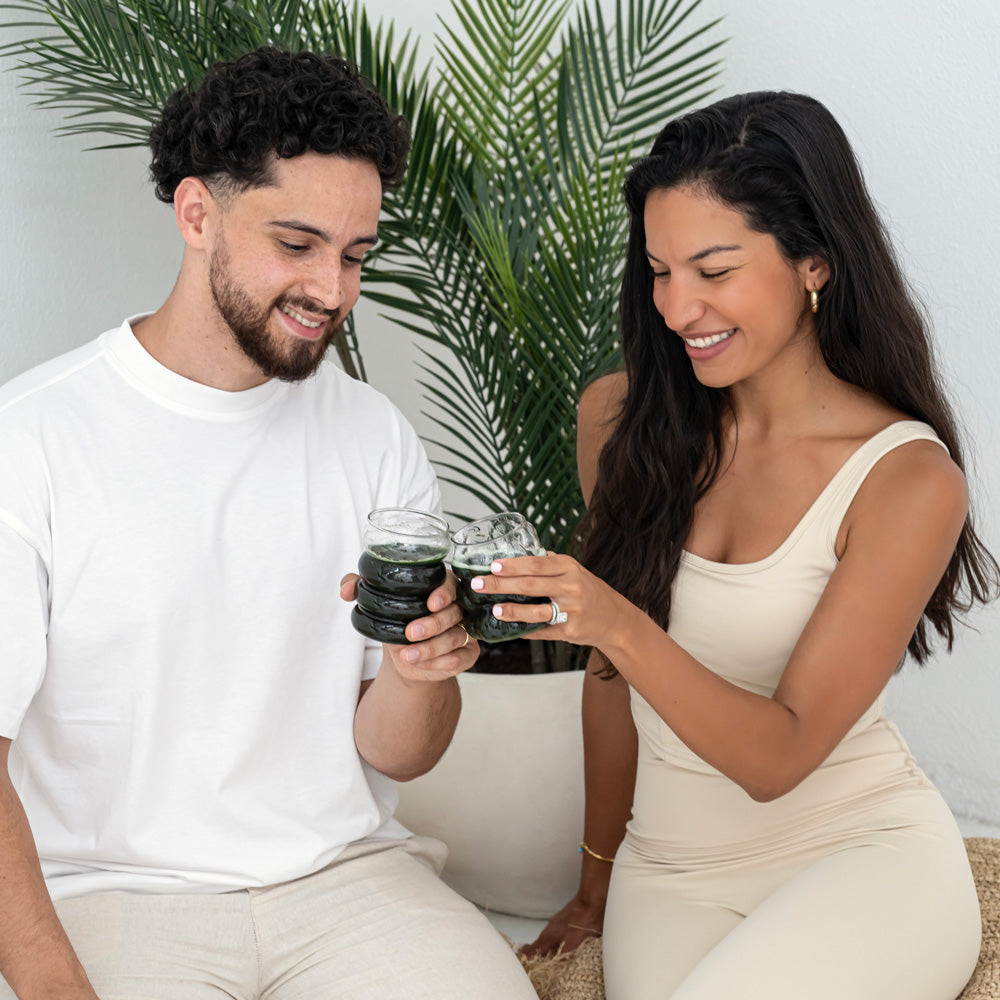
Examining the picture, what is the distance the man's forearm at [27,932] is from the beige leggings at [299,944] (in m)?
0.08

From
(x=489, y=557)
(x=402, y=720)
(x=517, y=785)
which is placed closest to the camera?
(x=489, y=557)

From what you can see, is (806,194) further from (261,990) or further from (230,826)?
(261,990)

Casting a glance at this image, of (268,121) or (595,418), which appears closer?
(268,121)

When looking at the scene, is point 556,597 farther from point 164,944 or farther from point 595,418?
point 595,418

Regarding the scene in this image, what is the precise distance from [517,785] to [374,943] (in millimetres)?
761

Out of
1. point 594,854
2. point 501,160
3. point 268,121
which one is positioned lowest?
point 594,854

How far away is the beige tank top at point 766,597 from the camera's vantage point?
1.82m

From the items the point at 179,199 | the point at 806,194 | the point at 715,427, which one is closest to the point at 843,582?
the point at 715,427

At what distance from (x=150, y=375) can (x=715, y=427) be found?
→ 36.7 inches

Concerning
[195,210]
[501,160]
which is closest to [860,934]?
[195,210]

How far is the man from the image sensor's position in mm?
1576

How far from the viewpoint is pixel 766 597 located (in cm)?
183

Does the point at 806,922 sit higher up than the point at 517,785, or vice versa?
the point at 806,922

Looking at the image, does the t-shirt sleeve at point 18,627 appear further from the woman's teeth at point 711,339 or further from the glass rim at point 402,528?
the woman's teeth at point 711,339
